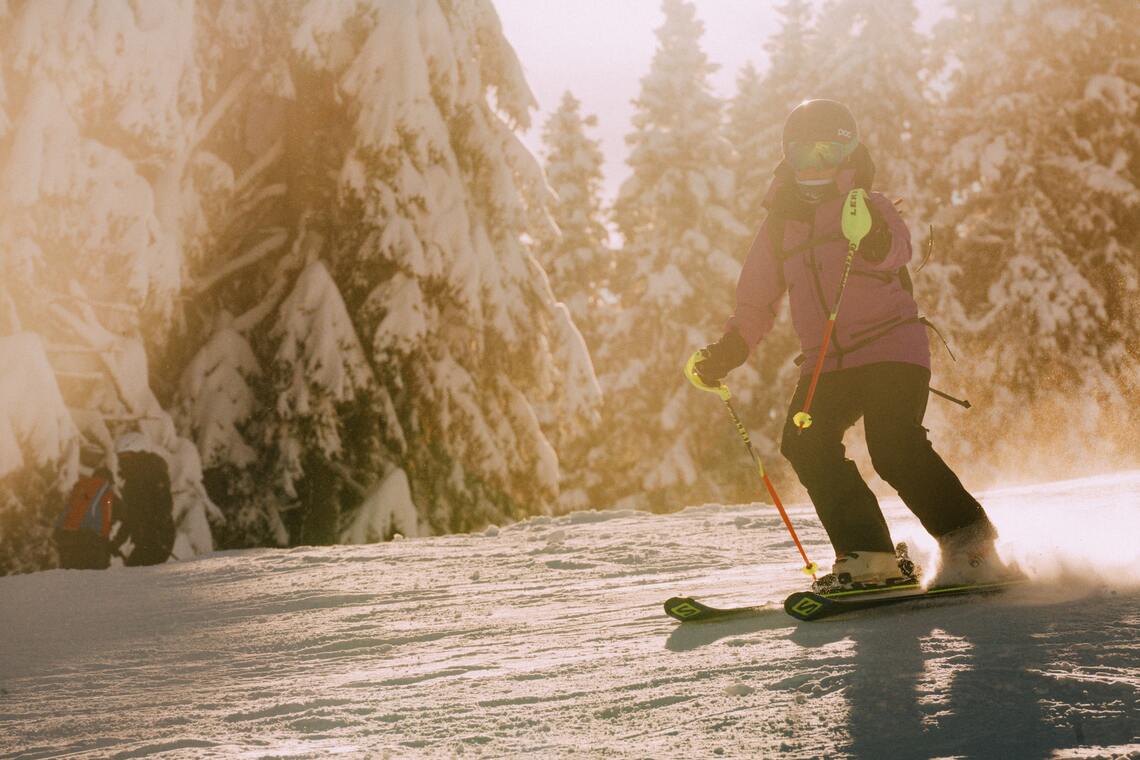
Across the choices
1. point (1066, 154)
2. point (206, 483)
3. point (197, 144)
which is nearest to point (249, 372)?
point (206, 483)

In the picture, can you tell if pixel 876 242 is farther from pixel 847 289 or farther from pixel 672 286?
pixel 672 286

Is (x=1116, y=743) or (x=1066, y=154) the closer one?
(x=1116, y=743)

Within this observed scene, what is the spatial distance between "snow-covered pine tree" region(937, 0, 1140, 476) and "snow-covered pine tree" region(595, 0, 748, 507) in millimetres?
5981

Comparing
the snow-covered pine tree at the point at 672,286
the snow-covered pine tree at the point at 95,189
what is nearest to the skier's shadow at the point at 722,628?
the snow-covered pine tree at the point at 95,189

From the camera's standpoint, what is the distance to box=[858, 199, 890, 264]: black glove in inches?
154

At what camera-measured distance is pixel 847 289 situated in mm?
3986

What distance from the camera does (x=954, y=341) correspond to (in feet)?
81.8

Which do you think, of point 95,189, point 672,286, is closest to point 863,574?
point 95,189

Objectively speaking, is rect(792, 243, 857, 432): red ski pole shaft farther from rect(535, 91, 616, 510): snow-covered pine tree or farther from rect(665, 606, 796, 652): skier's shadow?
rect(535, 91, 616, 510): snow-covered pine tree

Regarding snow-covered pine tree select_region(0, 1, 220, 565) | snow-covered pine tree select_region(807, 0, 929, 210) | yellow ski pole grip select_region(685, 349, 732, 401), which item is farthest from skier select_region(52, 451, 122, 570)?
snow-covered pine tree select_region(807, 0, 929, 210)

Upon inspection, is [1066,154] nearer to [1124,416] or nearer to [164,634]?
[1124,416]

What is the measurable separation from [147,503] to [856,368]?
6.60 meters

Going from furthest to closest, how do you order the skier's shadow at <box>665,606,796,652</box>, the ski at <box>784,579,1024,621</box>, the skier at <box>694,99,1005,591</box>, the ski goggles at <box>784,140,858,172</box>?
the ski goggles at <box>784,140,858,172</box> → the skier at <box>694,99,1005,591</box> → the ski at <box>784,579,1024,621</box> → the skier's shadow at <box>665,606,796,652</box>

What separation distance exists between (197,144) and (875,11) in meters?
19.1
